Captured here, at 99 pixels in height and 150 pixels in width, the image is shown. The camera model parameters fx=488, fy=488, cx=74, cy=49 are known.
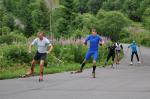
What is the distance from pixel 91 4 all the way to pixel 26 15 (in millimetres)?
40209

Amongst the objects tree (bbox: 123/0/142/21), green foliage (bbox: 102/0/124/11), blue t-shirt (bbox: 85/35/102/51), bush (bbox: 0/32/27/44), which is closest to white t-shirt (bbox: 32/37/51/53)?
blue t-shirt (bbox: 85/35/102/51)

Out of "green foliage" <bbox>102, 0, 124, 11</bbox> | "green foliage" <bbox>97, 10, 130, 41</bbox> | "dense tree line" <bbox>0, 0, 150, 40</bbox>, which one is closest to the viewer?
"green foliage" <bbox>97, 10, 130, 41</bbox>

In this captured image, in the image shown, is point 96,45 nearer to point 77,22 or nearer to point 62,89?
point 62,89

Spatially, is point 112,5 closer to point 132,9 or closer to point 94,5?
point 132,9

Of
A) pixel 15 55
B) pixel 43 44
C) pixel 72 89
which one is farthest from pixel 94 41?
pixel 15 55

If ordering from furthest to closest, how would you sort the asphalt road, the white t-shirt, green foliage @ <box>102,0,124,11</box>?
green foliage @ <box>102,0,124,11</box>
the white t-shirt
the asphalt road

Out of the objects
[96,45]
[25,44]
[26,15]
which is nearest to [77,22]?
[26,15]

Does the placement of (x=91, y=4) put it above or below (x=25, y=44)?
above

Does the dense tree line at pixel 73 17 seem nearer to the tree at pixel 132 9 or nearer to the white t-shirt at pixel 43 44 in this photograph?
the tree at pixel 132 9

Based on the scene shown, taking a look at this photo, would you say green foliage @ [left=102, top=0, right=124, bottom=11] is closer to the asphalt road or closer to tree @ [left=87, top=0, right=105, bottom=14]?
tree @ [left=87, top=0, right=105, bottom=14]

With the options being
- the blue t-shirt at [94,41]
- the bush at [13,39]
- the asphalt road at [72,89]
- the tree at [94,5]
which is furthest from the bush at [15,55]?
the tree at [94,5]

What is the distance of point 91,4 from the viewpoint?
156 meters

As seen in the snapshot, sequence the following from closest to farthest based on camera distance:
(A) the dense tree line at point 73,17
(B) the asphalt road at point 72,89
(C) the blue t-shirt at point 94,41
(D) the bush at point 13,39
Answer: (B) the asphalt road at point 72,89 → (C) the blue t-shirt at point 94,41 → (D) the bush at point 13,39 → (A) the dense tree line at point 73,17

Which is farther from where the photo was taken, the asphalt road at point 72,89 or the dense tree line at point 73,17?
the dense tree line at point 73,17
